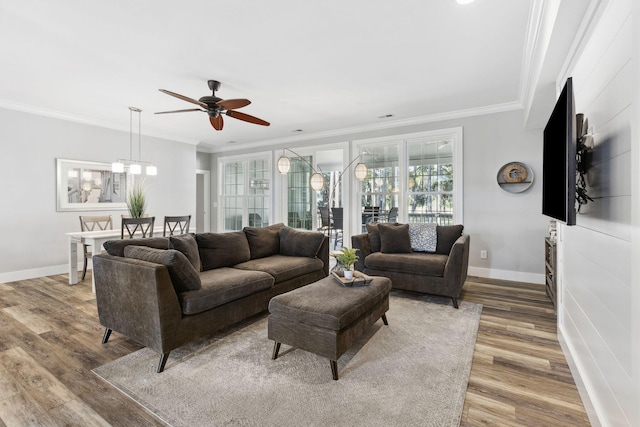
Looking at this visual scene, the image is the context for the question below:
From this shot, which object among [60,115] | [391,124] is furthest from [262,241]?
[60,115]

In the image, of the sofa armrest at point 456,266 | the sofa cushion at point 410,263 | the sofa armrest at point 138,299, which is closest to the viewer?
the sofa armrest at point 138,299

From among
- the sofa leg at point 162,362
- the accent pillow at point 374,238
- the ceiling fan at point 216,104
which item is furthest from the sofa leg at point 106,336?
the accent pillow at point 374,238

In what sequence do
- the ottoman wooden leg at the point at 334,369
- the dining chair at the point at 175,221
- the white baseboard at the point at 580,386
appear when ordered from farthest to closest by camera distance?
1. the dining chair at the point at 175,221
2. the ottoman wooden leg at the point at 334,369
3. the white baseboard at the point at 580,386

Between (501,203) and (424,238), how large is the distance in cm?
142

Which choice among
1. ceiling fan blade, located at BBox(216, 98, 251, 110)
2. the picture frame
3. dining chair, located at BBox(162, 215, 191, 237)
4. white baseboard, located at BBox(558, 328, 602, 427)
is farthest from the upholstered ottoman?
the picture frame

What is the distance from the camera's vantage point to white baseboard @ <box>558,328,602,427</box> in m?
1.67

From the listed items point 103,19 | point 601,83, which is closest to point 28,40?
point 103,19

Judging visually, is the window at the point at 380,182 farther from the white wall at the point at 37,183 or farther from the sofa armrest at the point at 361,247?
the white wall at the point at 37,183

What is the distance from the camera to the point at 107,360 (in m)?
2.33

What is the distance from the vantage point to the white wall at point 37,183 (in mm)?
4531

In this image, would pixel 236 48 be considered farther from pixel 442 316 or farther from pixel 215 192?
pixel 215 192

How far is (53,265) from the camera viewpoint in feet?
16.4

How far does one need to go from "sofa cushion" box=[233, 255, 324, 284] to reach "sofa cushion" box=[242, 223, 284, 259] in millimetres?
103

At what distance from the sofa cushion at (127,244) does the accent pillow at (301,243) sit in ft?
5.22
